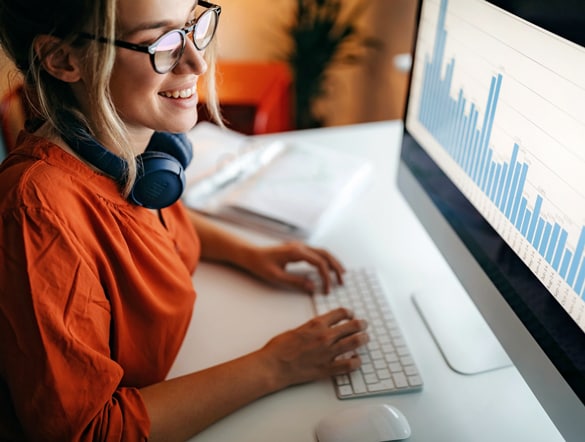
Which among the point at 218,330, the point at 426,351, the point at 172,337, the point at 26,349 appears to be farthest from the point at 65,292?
the point at 426,351

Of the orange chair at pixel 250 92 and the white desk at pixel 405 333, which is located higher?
the white desk at pixel 405 333

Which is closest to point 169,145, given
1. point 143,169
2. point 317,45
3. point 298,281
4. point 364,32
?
point 143,169

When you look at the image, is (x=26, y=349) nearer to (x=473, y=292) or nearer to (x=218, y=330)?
(x=218, y=330)

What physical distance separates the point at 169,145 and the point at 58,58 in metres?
0.24

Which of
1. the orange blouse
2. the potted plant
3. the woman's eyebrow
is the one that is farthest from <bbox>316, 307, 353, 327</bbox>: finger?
the potted plant

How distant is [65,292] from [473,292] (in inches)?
22.4

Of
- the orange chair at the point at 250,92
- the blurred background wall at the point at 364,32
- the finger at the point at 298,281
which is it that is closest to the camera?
the finger at the point at 298,281

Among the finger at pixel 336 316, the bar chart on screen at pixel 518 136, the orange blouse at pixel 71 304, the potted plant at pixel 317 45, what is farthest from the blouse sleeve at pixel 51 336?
the potted plant at pixel 317 45

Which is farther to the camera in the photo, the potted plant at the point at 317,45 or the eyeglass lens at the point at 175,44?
the potted plant at the point at 317,45

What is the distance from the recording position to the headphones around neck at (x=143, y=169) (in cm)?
75

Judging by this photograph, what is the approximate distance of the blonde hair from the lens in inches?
26.3

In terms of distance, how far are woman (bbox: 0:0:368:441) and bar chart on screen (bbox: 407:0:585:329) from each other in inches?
11.5

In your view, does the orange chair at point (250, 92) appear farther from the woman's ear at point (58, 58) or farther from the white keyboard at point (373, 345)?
the woman's ear at point (58, 58)

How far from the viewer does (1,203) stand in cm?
68
